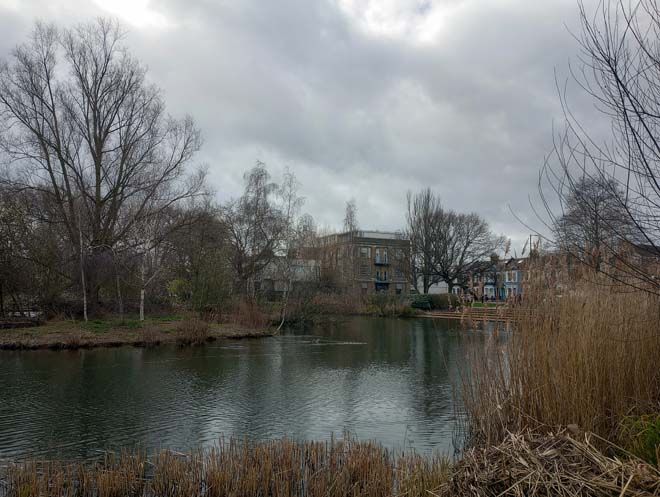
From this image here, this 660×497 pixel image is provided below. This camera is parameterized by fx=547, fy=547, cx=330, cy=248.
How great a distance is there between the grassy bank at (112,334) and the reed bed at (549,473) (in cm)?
2059

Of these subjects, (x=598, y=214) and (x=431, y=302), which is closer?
(x=598, y=214)

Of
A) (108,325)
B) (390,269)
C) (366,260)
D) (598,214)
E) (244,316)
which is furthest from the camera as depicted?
(390,269)

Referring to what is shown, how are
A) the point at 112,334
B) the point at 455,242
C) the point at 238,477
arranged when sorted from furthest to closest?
the point at 455,242 < the point at 112,334 < the point at 238,477

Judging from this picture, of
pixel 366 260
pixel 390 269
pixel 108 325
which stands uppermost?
pixel 366 260

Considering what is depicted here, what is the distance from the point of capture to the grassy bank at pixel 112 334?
67.7ft

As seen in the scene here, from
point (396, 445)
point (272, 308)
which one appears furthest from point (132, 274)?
point (396, 445)

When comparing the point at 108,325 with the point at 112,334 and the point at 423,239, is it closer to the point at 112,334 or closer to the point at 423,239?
the point at 112,334

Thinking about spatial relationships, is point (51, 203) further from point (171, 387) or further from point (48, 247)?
point (171, 387)

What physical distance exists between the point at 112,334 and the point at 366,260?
5422 cm

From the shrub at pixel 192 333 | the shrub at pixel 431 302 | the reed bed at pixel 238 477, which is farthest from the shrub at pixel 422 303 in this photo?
the reed bed at pixel 238 477

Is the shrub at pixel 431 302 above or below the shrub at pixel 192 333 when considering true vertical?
above

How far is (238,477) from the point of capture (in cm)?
592

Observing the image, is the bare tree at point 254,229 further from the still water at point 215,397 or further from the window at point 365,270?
the window at point 365,270

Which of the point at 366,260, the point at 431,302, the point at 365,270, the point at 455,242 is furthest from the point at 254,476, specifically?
the point at 366,260
